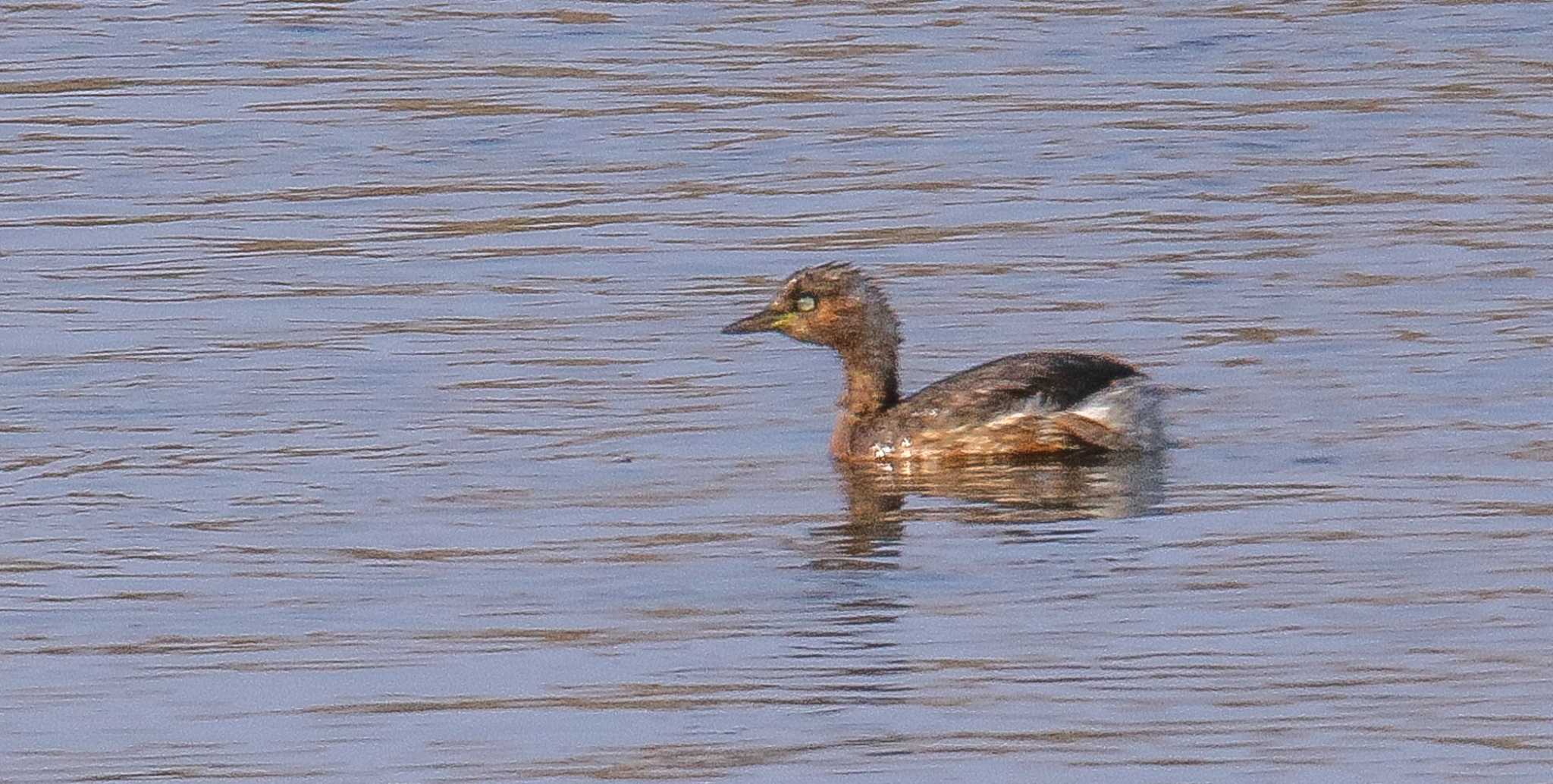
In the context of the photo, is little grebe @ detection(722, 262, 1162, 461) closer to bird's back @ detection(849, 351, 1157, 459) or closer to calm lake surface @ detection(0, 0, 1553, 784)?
bird's back @ detection(849, 351, 1157, 459)

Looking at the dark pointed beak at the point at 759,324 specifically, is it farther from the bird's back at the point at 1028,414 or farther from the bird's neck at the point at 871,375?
the bird's back at the point at 1028,414

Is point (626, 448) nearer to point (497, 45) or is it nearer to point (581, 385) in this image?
point (581, 385)

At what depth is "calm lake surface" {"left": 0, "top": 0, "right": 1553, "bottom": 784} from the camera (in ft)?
27.4

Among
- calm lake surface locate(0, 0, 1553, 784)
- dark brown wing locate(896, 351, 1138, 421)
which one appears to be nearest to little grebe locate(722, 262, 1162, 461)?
dark brown wing locate(896, 351, 1138, 421)

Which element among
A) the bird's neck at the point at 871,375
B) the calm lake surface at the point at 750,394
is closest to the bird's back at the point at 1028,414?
the calm lake surface at the point at 750,394

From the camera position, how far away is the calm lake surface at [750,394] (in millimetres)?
8359

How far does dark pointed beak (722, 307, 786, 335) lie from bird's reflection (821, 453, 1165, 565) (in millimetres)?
855

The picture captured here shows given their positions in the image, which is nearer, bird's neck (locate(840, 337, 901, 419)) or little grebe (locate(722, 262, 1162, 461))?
little grebe (locate(722, 262, 1162, 461))

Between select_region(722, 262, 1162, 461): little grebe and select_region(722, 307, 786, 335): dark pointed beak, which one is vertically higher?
select_region(722, 307, 786, 335): dark pointed beak

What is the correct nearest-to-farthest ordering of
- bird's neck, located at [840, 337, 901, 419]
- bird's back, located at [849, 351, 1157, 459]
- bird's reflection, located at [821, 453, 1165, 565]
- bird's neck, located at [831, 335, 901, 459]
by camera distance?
1. bird's reflection, located at [821, 453, 1165, 565]
2. bird's back, located at [849, 351, 1157, 459]
3. bird's neck, located at [831, 335, 901, 459]
4. bird's neck, located at [840, 337, 901, 419]

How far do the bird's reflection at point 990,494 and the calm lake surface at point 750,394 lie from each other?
0.05 m

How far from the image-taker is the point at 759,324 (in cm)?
1290

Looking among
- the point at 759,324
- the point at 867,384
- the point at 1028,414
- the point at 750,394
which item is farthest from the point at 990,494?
the point at 750,394

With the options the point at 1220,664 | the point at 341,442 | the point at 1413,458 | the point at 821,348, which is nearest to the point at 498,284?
the point at 821,348
